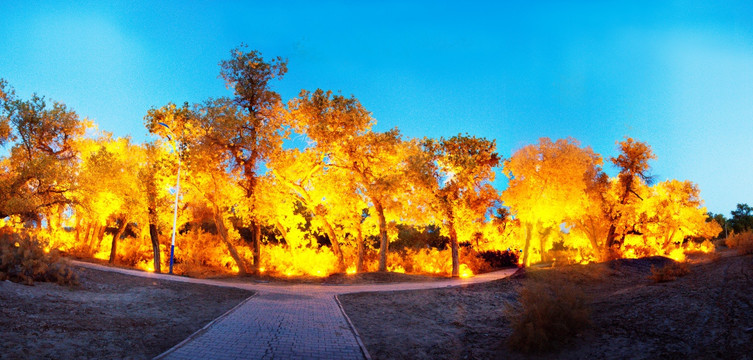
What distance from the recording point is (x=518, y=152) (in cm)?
2764

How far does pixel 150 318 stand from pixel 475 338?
287 inches

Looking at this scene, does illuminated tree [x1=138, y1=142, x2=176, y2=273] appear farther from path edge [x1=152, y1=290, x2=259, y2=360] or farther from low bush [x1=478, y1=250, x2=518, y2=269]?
low bush [x1=478, y1=250, x2=518, y2=269]

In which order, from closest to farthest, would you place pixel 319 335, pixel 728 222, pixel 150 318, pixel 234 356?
pixel 234 356
pixel 319 335
pixel 150 318
pixel 728 222

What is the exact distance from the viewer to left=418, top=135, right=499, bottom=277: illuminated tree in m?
22.6

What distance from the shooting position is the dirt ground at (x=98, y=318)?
6547 mm

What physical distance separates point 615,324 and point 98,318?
33.5ft

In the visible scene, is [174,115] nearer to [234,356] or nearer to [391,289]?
[391,289]

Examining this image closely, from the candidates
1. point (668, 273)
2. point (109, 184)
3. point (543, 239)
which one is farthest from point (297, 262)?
point (543, 239)

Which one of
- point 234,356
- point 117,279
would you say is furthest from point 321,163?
point 234,356

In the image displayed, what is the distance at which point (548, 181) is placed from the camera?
85.9ft

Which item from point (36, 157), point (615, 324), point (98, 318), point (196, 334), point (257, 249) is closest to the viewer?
point (615, 324)

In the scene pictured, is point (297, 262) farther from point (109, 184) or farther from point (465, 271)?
point (109, 184)

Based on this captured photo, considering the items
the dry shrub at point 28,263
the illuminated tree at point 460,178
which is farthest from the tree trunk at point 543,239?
the dry shrub at point 28,263

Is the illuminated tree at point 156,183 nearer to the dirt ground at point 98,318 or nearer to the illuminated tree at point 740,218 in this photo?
the dirt ground at point 98,318
